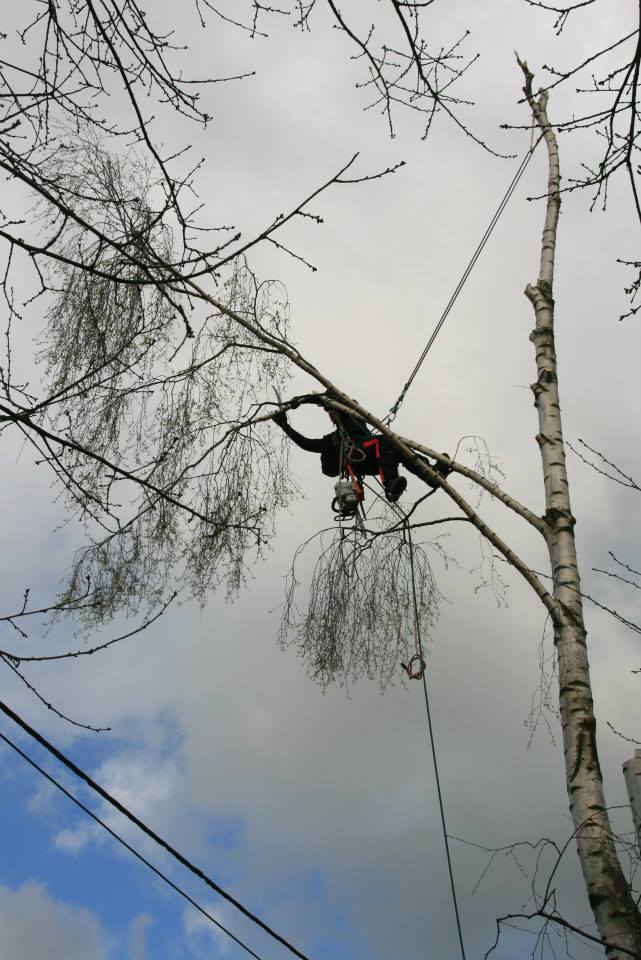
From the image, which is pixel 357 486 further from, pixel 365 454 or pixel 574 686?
pixel 574 686

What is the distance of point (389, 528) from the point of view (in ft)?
16.8

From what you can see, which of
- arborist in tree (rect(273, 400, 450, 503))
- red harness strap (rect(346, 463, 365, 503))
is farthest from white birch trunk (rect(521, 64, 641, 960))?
red harness strap (rect(346, 463, 365, 503))

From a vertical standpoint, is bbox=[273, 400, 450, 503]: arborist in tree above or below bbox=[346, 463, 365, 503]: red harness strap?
above

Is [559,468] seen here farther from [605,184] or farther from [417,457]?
[605,184]

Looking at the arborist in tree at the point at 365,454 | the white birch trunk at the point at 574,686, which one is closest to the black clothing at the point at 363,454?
the arborist in tree at the point at 365,454

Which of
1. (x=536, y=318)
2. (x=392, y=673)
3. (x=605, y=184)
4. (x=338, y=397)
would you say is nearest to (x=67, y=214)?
(x=605, y=184)

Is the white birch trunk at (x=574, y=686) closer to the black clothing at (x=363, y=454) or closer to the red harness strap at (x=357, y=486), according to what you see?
the black clothing at (x=363, y=454)

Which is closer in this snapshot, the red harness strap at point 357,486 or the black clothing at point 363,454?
the red harness strap at point 357,486

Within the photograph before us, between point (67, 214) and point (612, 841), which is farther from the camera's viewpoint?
point (612, 841)

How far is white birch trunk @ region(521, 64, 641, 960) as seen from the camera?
376 cm

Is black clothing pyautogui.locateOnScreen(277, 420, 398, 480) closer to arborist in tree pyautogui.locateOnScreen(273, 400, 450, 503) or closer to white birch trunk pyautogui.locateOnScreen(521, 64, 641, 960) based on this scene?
arborist in tree pyautogui.locateOnScreen(273, 400, 450, 503)

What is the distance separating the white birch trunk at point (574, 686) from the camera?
3.76 metres

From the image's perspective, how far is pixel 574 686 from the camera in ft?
14.2

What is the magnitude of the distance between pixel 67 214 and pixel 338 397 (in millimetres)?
2319
